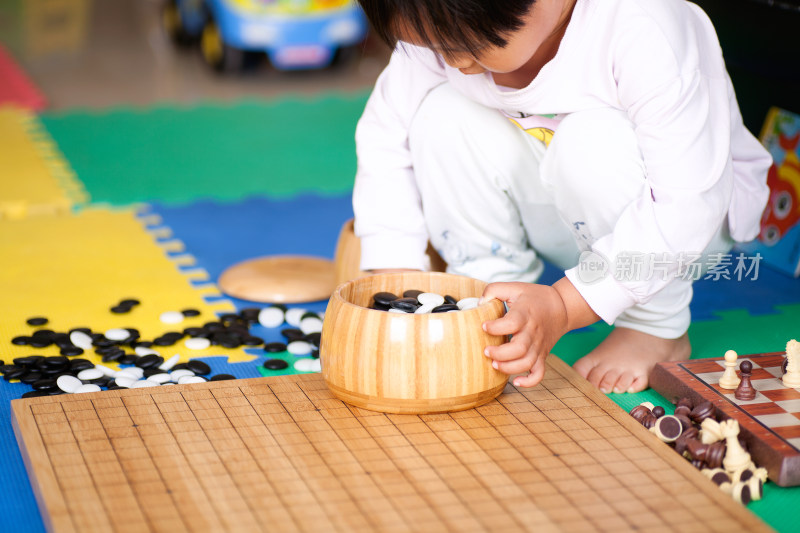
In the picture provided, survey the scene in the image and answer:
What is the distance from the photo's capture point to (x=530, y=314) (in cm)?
92

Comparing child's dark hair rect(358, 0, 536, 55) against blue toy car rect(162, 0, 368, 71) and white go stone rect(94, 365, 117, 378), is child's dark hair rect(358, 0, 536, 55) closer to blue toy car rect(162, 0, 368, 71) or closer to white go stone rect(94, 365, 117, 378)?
white go stone rect(94, 365, 117, 378)

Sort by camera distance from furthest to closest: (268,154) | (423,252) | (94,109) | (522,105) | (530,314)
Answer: (94,109) → (268,154) → (423,252) → (522,105) → (530,314)

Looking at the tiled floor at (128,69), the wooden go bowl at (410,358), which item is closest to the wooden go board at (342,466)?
the wooden go bowl at (410,358)

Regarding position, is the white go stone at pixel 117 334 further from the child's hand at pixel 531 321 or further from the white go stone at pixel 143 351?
the child's hand at pixel 531 321

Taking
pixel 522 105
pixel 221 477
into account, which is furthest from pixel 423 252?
pixel 221 477

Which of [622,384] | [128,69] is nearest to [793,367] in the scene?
[622,384]

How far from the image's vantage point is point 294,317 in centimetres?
133

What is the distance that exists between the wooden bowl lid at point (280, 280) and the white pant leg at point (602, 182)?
453mm

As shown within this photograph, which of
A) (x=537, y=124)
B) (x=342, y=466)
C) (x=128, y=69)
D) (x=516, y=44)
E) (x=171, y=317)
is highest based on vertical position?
(x=516, y=44)

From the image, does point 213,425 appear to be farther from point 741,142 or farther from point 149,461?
point 741,142

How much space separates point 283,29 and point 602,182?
241 cm

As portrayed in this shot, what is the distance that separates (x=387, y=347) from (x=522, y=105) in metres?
0.38

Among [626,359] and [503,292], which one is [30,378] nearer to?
[503,292]

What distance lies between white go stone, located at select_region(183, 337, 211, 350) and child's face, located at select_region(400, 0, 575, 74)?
51cm
